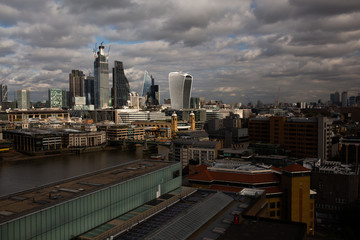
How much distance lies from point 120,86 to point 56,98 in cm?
3655

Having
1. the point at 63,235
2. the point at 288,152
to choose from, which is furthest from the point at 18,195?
the point at 288,152

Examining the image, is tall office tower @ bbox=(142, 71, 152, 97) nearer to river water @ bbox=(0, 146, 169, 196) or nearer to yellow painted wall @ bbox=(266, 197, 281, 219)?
river water @ bbox=(0, 146, 169, 196)

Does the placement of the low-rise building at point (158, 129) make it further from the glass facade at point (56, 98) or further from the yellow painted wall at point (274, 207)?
the glass facade at point (56, 98)

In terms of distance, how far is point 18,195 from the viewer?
30.6ft

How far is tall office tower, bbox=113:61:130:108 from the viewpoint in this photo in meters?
112

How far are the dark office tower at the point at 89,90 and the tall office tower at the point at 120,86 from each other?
32.0 m

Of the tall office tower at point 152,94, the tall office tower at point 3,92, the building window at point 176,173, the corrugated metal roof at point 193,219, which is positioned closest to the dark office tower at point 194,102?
the tall office tower at point 152,94

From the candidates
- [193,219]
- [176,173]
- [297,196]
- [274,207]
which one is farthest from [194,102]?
[193,219]

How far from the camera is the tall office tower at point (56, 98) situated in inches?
5305

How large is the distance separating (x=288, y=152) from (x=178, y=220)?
24.2 m

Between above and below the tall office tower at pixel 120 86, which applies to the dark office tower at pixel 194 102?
below

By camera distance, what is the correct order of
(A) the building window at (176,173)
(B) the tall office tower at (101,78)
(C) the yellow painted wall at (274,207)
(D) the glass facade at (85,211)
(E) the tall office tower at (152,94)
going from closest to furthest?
(D) the glass facade at (85,211) → (A) the building window at (176,173) → (C) the yellow painted wall at (274,207) → (B) the tall office tower at (101,78) → (E) the tall office tower at (152,94)

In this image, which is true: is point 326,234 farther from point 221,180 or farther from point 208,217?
point 208,217

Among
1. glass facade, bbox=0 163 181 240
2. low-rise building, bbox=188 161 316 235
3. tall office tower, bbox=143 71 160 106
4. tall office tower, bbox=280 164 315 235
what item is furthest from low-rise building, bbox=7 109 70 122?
glass facade, bbox=0 163 181 240
